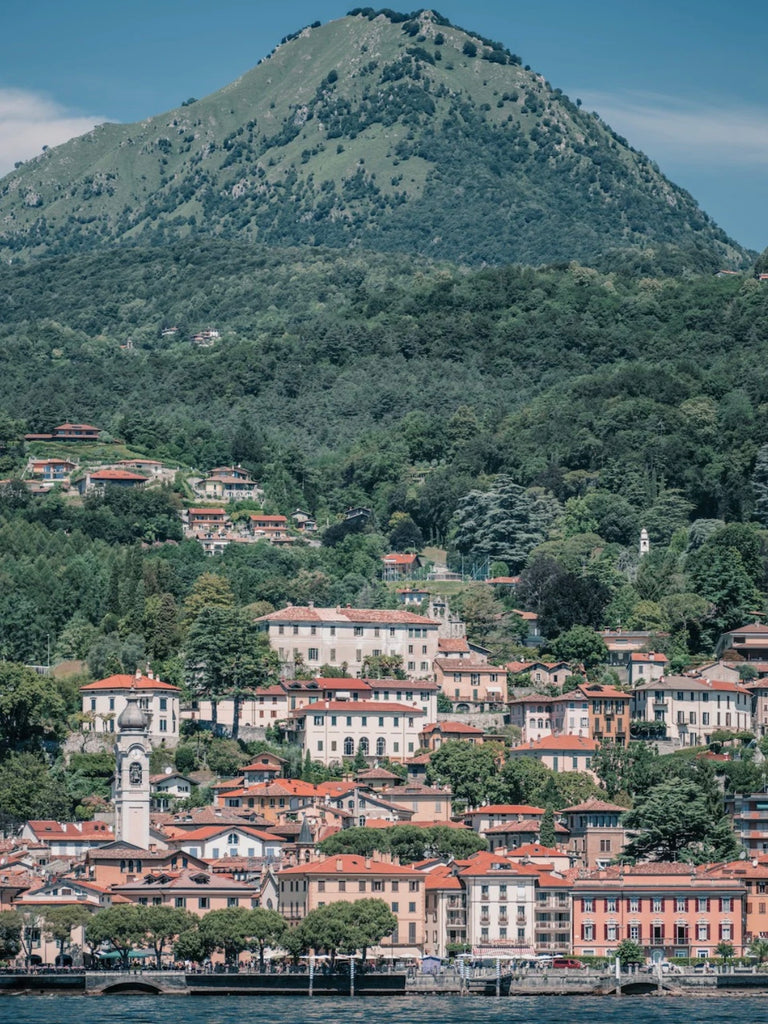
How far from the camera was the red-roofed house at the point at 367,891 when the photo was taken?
314 ft

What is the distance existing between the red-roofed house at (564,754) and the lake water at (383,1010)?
26.0m

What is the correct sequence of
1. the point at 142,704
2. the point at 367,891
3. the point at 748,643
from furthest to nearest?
the point at 748,643
the point at 142,704
the point at 367,891

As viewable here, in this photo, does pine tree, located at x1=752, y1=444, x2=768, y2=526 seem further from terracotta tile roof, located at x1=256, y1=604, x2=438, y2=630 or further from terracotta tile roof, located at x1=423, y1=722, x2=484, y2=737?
terracotta tile roof, located at x1=423, y1=722, x2=484, y2=737

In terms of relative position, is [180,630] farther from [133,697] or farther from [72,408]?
[72,408]

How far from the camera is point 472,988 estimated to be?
297ft

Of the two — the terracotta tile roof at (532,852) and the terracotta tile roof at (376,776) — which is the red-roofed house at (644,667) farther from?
the terracotta tile roof at (532,852)

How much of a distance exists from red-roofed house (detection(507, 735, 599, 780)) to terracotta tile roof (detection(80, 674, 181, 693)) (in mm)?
17677

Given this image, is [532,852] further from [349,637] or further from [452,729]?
[349,637]

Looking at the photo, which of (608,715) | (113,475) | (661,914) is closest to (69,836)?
(661,914)

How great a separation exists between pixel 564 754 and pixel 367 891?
2188 centimetres

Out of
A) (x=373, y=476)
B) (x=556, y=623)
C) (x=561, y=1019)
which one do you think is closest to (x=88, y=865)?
(x=561, y=1019)

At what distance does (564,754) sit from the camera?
115 m

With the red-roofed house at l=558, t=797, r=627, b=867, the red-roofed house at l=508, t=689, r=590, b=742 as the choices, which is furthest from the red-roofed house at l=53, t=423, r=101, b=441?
the red-roofed house at l=558, t=797, r=627, b=867

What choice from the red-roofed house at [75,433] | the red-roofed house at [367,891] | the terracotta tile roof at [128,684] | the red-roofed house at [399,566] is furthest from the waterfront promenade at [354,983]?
the red-roofed house at [75,433]
